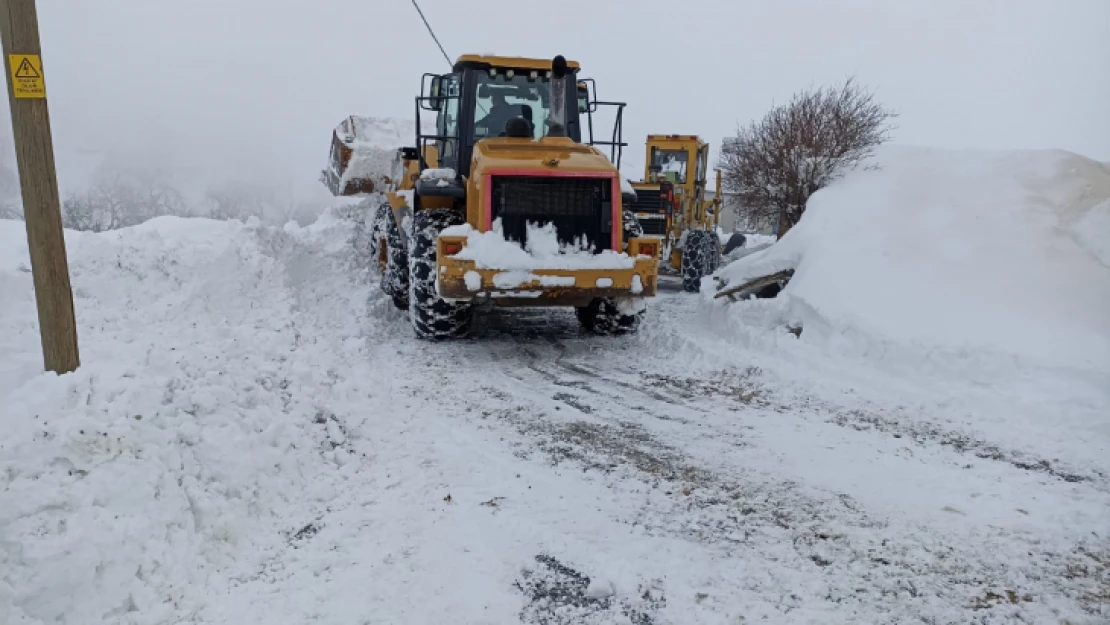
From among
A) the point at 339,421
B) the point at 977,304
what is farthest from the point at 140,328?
the point at 977,304

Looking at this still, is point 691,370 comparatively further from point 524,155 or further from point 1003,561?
point 1003,561

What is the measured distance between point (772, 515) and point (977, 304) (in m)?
4.53

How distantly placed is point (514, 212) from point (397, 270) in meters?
2.71

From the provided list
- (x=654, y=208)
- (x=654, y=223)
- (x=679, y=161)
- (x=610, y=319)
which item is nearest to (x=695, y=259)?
(x=654, y=223)

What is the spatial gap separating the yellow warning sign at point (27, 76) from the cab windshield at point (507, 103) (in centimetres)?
509

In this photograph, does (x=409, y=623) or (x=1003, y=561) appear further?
(x=1003, y=561)

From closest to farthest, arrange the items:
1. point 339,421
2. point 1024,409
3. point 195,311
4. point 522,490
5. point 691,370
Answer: point 522,490 < point 339,421 < point 1024,409 < point 195,311 < point 691,370

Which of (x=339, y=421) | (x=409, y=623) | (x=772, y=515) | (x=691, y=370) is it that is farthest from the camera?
(x=691, y=370)

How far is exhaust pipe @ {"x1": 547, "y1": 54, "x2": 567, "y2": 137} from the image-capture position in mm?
7678

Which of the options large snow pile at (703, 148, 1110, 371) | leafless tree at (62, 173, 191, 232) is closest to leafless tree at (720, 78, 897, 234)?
large snow pile at (703, 148, 1110, 371)

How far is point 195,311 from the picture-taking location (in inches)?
250

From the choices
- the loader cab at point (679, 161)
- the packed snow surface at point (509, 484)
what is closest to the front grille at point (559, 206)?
the packed snow surface at point (509, 484)

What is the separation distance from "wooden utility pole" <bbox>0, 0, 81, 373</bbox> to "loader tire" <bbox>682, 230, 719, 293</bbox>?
11.2 meters

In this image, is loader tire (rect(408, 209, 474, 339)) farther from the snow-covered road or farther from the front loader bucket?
the front loader bucket
